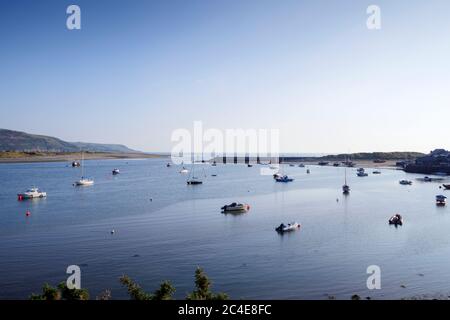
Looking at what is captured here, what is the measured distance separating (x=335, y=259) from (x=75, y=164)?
181m

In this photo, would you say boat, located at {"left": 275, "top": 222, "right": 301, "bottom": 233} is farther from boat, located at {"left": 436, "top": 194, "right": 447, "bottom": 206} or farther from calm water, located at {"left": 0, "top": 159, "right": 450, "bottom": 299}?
boat, located at {"left": 436, "top": 194, "right": 447, "bottom": 206}

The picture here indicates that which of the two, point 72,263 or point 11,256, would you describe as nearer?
point 72,263

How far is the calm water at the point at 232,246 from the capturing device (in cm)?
2891

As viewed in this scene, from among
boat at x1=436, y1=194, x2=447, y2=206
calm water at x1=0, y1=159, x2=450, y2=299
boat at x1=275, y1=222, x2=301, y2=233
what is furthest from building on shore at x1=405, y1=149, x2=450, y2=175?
boat at x1=275, y1=222, x2=301, y2=233

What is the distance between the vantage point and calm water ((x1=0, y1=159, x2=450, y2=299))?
28.9 m

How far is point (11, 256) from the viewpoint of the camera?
119ft

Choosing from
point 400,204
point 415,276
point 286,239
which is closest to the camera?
point 415,276

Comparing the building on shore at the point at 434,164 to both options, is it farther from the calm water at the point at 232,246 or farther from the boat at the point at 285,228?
the boat at the point at 285,228

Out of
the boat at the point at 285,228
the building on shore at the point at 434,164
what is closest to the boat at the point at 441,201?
the boat at the point at 285,228

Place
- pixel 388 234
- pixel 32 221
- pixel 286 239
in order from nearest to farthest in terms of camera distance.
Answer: pixel 286 239, pixel 388 234, pixel 32 221

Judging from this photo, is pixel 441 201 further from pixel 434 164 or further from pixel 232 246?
pixel 434 164
